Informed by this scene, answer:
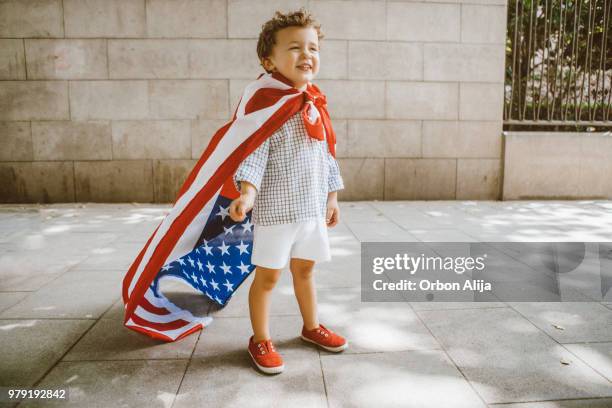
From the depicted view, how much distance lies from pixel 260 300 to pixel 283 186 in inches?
24.1

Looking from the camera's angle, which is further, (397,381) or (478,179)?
(478,179)

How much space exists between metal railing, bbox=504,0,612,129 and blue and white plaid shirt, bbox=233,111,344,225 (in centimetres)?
614

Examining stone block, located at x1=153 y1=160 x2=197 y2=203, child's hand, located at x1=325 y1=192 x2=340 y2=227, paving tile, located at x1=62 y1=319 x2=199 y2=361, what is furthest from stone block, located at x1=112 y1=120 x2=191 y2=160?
child's hand, located at x1=325 y1=192 x2=340 y2=227

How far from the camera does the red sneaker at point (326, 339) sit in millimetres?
2568

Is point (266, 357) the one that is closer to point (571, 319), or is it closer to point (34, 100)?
point (571, 319)

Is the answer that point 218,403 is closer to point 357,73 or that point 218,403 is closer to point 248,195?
point 248,195

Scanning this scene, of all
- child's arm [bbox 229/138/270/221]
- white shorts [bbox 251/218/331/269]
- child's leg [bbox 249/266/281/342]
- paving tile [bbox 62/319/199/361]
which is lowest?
paving tile [bbox 62/319/199/361]

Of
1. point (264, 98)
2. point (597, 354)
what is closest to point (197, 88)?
point (264, 98)

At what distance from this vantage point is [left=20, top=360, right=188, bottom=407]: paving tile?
211cm

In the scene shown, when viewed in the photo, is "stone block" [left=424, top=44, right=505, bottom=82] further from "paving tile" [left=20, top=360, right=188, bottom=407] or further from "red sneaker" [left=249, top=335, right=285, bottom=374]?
"paving tile" [left=20, top=360, right=188, bottom=407]

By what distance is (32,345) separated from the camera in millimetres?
2623

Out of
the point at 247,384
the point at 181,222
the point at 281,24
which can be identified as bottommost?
the point at 247,384

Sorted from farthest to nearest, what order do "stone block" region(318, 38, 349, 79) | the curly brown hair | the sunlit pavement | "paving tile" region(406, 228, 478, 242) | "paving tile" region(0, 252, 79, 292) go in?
"stone block" region(318, 38, 349, 79) → "paving tile" region(406, 228, 478, 242) → "paving tile" region(0, 252, 79, 292) → the curly brown hair → the sunlit pavement

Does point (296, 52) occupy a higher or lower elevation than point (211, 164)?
higher
